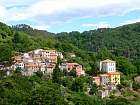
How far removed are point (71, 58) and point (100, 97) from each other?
14277mm

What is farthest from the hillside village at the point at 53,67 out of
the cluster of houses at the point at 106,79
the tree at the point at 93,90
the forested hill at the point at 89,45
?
the forested hill at the point at 89,45

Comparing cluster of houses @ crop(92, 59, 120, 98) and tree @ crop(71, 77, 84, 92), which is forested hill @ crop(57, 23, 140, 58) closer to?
cluster of houses @ crop(92, 59, 120, 98)

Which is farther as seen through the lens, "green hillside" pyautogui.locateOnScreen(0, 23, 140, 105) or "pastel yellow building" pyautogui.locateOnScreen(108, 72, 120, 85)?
"pastel yellow building" pyautogui.locateOnScreen(108, 72, 120, 85)

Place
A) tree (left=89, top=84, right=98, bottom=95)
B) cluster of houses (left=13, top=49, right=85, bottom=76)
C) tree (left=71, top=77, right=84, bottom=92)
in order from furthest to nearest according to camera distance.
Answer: cluster of houses (left=13, top=49, right=85, bottom=76) → tree (left=89, top=84, right=98, bottom=95) → tree (left=71, top=77, right=84, bottom=92)

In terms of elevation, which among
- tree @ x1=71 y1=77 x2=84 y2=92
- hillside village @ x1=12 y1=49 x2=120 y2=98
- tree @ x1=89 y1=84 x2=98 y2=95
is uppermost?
hillside village @ x1=12 y1=49 x2=120 y2=98

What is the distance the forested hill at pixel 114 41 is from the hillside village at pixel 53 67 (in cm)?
2673

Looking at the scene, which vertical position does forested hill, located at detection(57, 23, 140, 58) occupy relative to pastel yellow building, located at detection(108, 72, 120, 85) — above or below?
above

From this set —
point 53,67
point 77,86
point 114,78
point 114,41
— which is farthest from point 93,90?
point 114,41

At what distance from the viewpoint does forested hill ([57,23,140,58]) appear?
81.8 m

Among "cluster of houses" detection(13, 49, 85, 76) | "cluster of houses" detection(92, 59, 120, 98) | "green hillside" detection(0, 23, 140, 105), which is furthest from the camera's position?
"cluster of houses" detection(13, 49, 85, 76)

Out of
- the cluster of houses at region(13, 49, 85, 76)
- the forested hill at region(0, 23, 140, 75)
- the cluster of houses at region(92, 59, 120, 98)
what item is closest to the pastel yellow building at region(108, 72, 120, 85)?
the cluster of houses at region(92, 59, 120, 98)

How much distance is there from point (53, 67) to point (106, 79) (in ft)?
19.4

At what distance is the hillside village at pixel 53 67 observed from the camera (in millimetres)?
45438

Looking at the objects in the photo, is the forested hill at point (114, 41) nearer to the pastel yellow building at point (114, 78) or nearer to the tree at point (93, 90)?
the pastel yellow building at point (114, 78)
